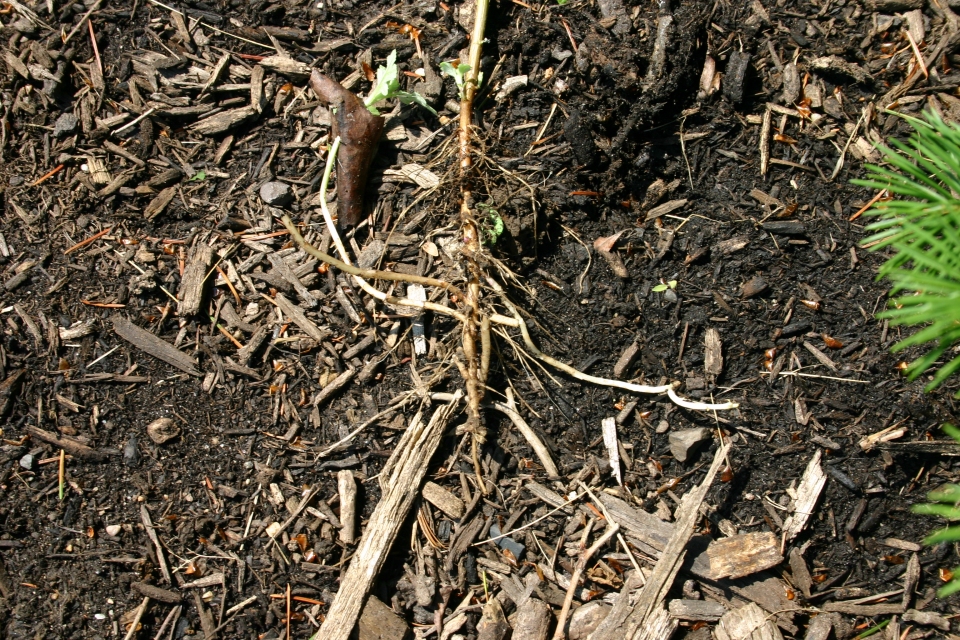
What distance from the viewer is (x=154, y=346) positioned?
102 inches

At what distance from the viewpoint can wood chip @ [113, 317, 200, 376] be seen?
2566 millimetres

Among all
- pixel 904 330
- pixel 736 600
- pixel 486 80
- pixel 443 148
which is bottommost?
pixel 736 600

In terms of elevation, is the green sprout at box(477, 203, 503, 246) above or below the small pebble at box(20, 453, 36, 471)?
above

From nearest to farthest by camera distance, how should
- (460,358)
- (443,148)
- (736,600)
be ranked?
(736,600) → (460,358) → (443,148)

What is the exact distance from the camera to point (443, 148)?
2.62m

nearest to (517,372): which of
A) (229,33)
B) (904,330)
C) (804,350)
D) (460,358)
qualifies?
(460,358)

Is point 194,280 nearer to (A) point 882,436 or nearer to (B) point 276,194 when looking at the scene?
(B) point 276,194

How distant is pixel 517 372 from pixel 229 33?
1945 mm

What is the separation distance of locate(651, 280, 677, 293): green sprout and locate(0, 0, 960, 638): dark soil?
0.02 metres

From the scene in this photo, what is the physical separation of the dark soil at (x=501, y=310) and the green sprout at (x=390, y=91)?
96 mm

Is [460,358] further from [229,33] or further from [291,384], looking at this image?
[229,33]

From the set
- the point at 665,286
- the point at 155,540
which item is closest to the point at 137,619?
the point at 155,540

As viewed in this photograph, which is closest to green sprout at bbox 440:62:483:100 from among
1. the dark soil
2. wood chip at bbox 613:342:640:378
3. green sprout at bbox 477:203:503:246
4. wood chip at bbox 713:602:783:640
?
the dark soil

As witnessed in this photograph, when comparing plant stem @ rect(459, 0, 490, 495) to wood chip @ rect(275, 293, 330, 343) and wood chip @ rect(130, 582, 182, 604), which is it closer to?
wood chip @ rect(275, 293, 330, 343)
